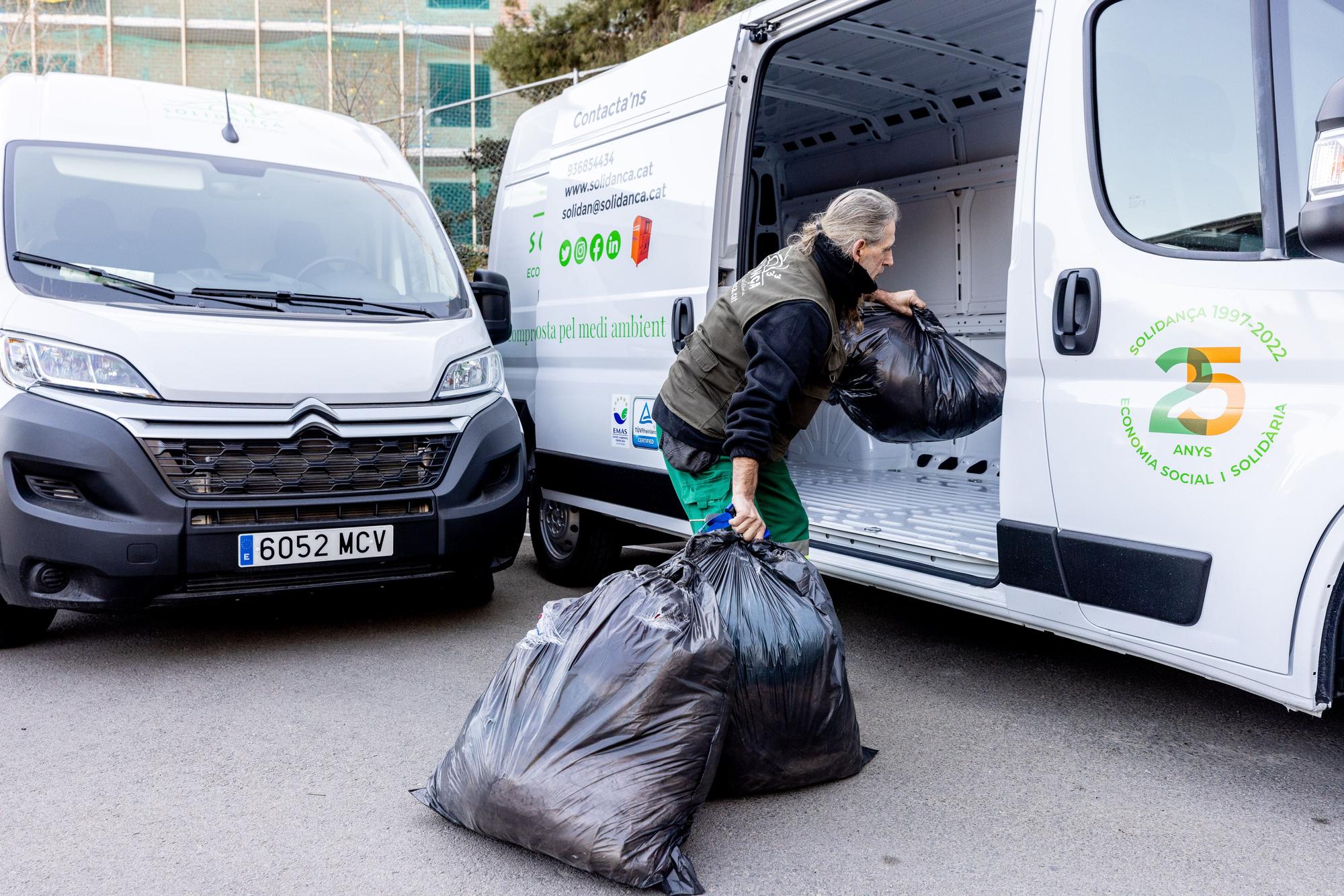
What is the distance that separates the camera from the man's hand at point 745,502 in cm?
285

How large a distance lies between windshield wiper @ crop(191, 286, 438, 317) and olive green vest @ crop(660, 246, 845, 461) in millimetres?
1728

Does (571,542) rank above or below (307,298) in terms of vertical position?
below

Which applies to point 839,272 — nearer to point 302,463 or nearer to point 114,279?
point 302,463

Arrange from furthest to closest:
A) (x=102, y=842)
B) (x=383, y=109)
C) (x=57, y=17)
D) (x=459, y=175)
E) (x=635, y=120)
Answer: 1. (x=57, y=17)
2. (x=383, y=109)
3. (x=459, y=175)
4. (x=635, y=120)
5. (x=102, y=842)

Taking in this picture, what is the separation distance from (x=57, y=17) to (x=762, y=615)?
21.6 metres

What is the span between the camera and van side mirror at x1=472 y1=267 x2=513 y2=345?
504 cm

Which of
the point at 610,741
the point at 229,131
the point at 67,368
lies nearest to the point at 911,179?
the point at 229,131

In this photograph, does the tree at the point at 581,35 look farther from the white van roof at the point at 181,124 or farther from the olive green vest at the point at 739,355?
the olive green vest at the point at 739,355

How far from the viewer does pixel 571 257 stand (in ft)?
16.8

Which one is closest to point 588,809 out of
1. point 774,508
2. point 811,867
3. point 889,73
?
point 811,867

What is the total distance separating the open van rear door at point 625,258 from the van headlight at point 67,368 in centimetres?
177

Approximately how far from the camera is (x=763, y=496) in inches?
125

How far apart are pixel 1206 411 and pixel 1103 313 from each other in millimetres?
378

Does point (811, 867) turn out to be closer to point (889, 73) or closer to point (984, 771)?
point (984, 771)
